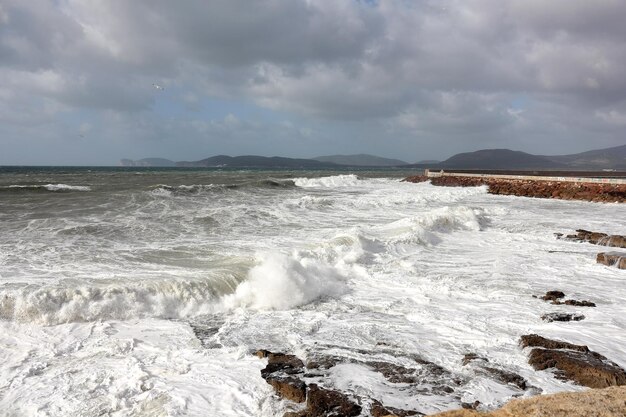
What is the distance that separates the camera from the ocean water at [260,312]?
459 centimetres

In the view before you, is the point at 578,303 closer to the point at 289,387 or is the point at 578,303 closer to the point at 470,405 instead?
the point at 470,405

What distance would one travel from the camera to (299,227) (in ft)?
50.7

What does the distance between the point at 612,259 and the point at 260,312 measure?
344 inches

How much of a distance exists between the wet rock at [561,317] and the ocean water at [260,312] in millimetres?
134

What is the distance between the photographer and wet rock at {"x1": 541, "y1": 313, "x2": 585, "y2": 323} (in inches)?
267

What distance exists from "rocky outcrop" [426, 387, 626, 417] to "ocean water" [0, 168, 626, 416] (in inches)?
60.5

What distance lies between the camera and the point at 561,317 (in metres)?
6.84

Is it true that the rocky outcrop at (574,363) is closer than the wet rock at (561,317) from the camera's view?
Yes

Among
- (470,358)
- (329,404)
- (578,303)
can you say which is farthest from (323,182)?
(329,404)

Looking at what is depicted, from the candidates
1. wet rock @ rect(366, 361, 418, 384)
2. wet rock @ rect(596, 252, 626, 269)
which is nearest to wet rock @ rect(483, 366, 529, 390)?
wet rock @ rect(366, 361, 418, 384)

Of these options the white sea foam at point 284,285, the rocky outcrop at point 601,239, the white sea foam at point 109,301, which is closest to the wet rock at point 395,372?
the white sea foam at point 284,285

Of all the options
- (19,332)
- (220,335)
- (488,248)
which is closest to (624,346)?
(220,335)

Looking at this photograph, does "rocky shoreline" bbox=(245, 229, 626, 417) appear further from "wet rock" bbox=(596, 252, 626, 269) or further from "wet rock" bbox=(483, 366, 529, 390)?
"wet rock" bbox=(596, 252, 626, 269)

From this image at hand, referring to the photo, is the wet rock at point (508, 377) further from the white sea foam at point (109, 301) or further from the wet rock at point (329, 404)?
the white sea foam at point (109, 301)
